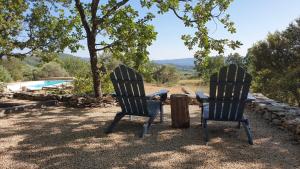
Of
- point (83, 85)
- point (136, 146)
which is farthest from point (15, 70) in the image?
point (136, 146)

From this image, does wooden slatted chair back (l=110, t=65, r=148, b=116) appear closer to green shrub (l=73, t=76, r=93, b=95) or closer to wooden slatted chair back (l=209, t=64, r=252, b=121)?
wooden slatted chair back (l=209, t=64, r=252, b=121)

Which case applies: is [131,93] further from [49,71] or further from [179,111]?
[49,71]

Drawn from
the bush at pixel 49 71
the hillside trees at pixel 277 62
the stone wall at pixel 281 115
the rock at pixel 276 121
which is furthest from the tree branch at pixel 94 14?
the bush at pixel 49 71

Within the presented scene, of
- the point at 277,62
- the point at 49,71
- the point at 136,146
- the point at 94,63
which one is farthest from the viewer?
the point at 49,71

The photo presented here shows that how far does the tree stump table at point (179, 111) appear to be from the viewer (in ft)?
16.2

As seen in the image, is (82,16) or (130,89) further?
(82,16)

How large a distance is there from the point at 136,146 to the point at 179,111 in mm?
1197

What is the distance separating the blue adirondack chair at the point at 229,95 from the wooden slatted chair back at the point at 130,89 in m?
0.99

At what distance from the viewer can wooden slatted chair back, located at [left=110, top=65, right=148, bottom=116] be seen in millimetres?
4656

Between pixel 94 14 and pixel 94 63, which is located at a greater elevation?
pixel 94 14

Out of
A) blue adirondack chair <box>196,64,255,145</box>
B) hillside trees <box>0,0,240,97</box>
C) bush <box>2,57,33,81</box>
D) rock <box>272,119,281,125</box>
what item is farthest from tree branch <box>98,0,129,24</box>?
bush <box>2,57,33,81</box>

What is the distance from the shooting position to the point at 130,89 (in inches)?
187

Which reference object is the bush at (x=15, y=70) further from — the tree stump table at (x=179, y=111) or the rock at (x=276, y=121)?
the rock at (x=276, y=121)

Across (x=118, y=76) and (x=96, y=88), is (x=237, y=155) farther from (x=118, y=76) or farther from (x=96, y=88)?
(x=96, y=88)
